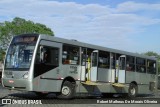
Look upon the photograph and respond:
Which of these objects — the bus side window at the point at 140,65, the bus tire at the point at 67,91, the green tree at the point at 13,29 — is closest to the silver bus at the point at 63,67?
the bus tire at the point at 67,91

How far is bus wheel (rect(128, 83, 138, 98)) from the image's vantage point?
83.4 feet

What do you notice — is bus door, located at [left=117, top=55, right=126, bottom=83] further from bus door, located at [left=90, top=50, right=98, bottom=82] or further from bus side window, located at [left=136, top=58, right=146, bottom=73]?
bus door, located at [left=90, top=50, right=98, bottom=82]

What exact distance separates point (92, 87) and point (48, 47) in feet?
14.0

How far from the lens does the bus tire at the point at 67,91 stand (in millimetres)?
19000

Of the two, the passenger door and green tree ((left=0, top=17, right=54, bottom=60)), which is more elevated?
green tree ((left=0, top=17, right=54, bottom=60))

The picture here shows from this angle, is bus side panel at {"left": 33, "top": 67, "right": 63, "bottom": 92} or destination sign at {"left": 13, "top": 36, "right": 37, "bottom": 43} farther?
destination sign at {"left": 13, "top": 36, "right": 37, "bottom": 43}

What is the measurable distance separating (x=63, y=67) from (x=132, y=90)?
8.41 m

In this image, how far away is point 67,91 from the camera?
19.1 metres

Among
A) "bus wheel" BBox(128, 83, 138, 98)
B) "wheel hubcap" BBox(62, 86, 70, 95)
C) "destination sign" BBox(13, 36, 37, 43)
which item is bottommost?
"bus wheel" BBox(128, 83, 138, 98)

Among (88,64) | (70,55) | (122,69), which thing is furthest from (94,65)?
(122,69)

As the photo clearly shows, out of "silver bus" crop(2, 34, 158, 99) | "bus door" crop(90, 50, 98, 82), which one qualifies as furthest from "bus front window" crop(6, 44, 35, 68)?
"bus door" crop(90, 50, 98, 82)

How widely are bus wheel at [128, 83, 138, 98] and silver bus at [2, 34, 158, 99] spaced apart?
3.9 inches

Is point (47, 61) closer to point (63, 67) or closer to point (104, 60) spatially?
point (63, 67)

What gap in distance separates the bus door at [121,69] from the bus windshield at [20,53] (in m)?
8.12
